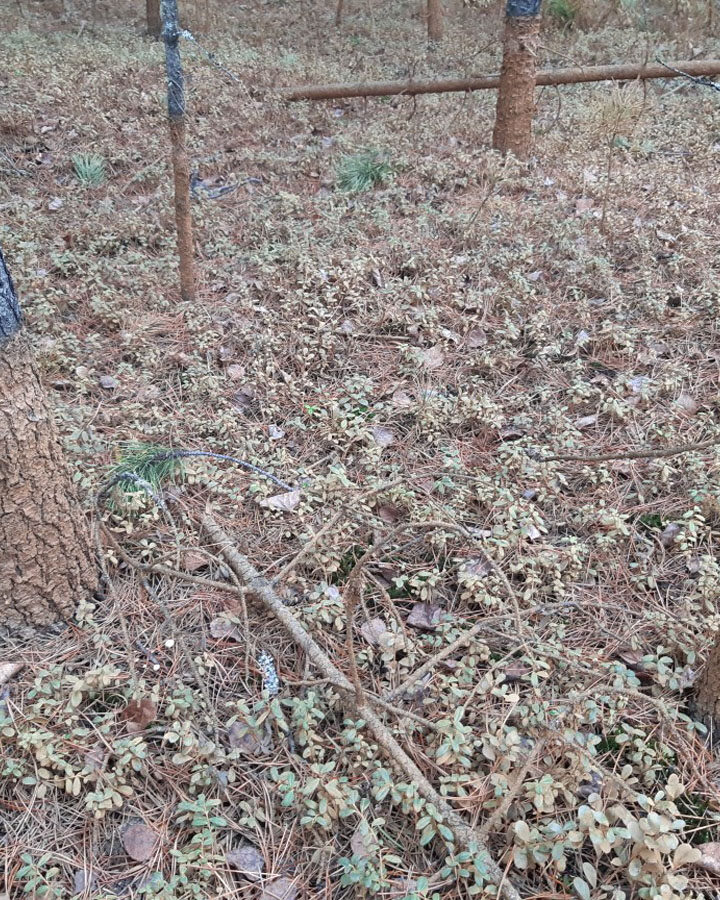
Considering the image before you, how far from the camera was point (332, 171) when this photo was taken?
Result: 7.01 metres

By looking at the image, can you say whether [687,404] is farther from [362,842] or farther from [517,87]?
[517,87]

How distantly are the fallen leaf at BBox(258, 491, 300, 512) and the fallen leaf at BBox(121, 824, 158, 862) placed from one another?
1538 millimetres

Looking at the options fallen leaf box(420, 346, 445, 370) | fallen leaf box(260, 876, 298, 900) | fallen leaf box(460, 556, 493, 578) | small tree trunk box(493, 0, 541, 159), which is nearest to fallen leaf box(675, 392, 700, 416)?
fallen leaf box(420, 346, 445, 370)

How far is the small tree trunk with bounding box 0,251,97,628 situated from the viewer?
8.05 feet

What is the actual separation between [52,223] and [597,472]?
17.1 feet

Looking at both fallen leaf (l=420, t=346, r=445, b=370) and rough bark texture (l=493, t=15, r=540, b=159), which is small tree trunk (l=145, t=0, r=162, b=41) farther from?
fallen leaf (l=420, t=346, r=445, b=370)

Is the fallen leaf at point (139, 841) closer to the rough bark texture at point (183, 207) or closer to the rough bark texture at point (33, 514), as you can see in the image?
the rough bark texture at point (33, 514)

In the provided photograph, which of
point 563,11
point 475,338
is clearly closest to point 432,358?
point 475,338

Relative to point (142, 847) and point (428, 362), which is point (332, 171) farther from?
point (142, 847)

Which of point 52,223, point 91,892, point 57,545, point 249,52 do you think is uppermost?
point 249,52

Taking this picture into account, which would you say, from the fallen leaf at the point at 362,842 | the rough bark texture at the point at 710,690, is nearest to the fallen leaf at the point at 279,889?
the fallen leaf at the point at 362,842

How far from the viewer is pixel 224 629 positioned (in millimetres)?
2908

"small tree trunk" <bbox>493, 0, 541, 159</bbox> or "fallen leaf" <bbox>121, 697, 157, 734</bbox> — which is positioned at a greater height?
"small tree trunk" <bbox>493, 0, 541, 159</bbox>

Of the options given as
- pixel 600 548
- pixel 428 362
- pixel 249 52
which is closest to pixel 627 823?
pixel 600 548
